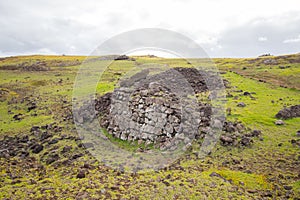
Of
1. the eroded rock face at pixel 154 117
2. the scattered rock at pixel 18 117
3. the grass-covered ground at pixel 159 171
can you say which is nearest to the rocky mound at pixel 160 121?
the eroded rock face at pixel 154 117

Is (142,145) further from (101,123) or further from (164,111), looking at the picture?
(101,123)

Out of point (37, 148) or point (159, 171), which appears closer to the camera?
point (159, 171)

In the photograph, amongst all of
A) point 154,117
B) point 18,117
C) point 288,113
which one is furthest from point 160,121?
point 18,117

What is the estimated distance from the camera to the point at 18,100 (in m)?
45.1

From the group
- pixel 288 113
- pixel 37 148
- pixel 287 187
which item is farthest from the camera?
pixel 288 113

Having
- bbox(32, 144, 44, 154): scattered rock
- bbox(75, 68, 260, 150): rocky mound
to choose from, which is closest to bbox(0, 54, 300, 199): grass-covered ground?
bbox(32, 144, 44, 154): scattered rock

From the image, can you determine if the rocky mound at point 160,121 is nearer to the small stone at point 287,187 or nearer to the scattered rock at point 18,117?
the small stone at point 287,187

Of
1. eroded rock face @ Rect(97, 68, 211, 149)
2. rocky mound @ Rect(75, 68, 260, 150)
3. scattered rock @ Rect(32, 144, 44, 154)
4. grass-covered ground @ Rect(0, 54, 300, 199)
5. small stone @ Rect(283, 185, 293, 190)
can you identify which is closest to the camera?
grass-covered ground @ Rect(0, 54, 300, 199)

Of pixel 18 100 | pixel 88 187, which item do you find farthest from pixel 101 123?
pixel 18 100

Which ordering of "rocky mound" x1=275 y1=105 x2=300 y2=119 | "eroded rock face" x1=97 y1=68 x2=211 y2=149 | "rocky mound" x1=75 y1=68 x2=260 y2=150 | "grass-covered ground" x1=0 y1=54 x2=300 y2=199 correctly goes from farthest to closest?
"rocky mound" x1=275 y1=105 x2=300 y2=119 < "eroded rock face" x1=97 y1=68 x2=211 y2=149 < "rocky mound" x1=75 y1=68 x2=260 y2=150 < "grass-covered ground" x1=0 y1=54 x2=300 y2=199

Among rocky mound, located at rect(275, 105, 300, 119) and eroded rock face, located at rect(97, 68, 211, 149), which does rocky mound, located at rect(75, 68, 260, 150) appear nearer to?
eroded rock face, located at rect(97, 68, 211, 149)

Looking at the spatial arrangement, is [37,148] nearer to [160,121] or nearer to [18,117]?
[160,121]

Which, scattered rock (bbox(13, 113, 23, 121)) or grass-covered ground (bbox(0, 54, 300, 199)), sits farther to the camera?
scattered rock (bbox(13, 113, 23, 121))

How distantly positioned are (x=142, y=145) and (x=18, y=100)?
3264 cm
